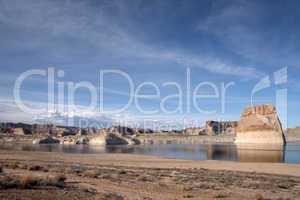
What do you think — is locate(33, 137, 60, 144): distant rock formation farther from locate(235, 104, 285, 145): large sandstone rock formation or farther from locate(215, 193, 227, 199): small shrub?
locate(215, 193, 227, 199): small shrub

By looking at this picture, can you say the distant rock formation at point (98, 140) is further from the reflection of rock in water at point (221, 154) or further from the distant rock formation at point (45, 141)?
the reflection of rock in water at point (221, 154)

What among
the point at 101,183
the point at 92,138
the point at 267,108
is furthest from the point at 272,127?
the point at 101,183

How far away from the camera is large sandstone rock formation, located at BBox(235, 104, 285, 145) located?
96188mm

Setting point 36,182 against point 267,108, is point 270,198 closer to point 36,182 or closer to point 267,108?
point 36,182

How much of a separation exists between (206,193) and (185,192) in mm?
792

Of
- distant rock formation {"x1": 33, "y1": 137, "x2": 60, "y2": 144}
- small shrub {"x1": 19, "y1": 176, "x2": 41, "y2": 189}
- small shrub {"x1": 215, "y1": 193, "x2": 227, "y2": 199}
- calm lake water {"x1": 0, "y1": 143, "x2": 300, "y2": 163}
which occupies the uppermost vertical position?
small shrub {"x1": 19, "y1": 176, "x2": 41, "y2": 189}

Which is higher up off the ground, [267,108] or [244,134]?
[267,108]

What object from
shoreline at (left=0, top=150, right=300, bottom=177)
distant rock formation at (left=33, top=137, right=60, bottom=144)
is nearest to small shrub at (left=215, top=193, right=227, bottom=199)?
shoreline at (left=0, top=150, right=300, bottom=177)

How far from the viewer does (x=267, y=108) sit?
101 meters

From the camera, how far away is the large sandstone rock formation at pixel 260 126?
316 feet

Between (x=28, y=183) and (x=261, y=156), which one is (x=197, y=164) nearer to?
(x=261, y=156)

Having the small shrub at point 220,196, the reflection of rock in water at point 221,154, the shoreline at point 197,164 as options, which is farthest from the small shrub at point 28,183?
the reflection of rock in water at point 221,154

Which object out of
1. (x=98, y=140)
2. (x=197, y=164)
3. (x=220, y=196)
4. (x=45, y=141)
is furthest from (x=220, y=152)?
(x=45, y=141)

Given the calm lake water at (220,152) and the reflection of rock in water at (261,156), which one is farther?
the calm lake water at (220,152)
